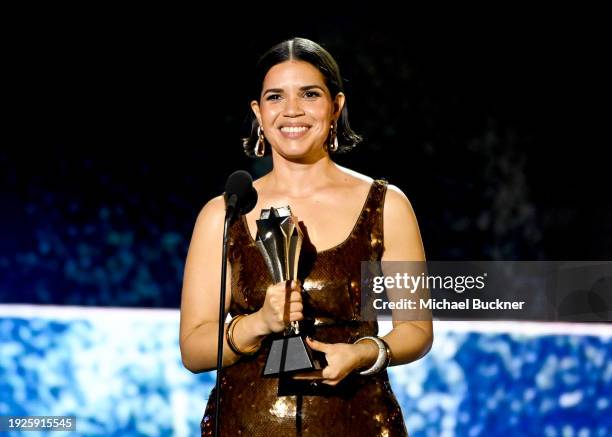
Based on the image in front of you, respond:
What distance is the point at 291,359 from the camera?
1443 millimetres

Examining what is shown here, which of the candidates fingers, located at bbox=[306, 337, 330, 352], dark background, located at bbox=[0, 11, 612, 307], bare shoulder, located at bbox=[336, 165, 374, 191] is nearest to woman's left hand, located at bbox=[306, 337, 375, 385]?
fingers, located at bbox=[306, 337, 330, 352]

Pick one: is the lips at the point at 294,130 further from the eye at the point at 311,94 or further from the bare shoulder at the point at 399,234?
the bare shoulder at the point at 399,234

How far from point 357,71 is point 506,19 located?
0.55m

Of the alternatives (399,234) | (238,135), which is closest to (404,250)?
(399,234)

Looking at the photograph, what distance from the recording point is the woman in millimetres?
1579

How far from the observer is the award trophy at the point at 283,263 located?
144cm

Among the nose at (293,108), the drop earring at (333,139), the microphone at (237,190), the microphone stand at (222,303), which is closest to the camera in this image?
the microphone stand at (222,303)

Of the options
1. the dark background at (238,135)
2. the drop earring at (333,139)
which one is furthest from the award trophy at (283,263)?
the dark background at (238,135)

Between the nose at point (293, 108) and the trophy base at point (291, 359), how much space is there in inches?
17.8

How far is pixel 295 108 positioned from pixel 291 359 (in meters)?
0.50

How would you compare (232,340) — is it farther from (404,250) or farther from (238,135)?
(238,135)

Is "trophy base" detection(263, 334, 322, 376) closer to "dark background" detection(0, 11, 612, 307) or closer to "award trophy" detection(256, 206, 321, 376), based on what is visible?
"award trophy" detection(256, 206, 321, 376)

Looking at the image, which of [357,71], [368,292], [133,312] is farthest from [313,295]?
[357,71]

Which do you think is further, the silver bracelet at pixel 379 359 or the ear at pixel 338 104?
the ear at pixel 338 104
